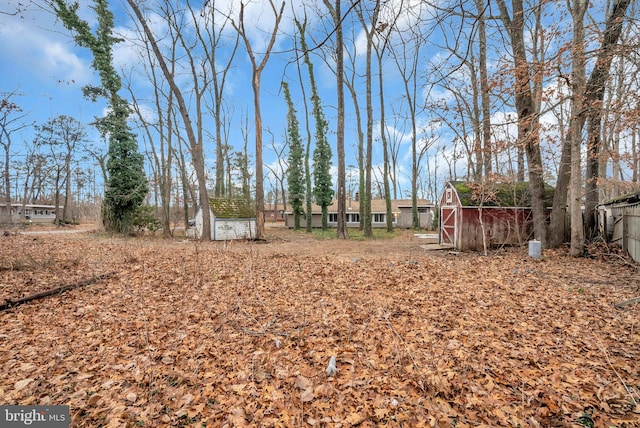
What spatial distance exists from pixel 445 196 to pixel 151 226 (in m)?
18.7

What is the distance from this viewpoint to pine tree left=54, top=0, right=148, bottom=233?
1745 centimetres

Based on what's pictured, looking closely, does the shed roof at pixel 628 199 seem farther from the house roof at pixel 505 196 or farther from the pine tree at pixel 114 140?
the pine tree at pixel 114 140

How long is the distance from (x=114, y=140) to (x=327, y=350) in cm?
2078

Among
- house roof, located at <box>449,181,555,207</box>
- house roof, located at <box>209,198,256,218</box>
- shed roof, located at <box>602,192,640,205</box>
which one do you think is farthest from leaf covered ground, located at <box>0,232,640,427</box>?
house roof, located at <box>209,198,256,218</box>

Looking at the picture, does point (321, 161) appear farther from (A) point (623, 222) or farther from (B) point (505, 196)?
(A) point (623, 222)

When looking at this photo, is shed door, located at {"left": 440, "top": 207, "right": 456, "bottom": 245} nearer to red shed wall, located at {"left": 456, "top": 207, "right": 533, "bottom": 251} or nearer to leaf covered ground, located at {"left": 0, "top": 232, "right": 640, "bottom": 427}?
red shed wall, located at {"left": 456, "top": 207, "right": 533, "bottom": 251}

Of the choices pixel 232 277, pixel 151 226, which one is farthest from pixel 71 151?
pixel 232 277

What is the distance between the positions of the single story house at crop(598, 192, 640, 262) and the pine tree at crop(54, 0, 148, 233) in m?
22.7

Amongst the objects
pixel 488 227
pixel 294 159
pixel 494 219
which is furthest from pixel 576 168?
pixel 294 159

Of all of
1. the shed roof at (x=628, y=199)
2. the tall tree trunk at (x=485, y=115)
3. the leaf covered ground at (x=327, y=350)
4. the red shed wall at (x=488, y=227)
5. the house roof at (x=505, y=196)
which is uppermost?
the tall tree trunk at (x=485, y=115)

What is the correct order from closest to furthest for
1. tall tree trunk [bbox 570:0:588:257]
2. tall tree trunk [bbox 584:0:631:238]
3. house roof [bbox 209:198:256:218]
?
tall tree trunk [bbox 584:0:631:238], tall tree trunk [bbox 570:0:588:257], house roof [bbox 209:198:256:218]

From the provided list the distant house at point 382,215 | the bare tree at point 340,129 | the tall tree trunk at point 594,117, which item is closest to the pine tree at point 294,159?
the distant house at point 382,215

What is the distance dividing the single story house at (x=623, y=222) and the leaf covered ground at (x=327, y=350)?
6.55 feet

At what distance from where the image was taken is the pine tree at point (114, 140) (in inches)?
687
